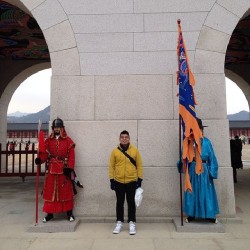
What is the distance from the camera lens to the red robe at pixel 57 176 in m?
4.64

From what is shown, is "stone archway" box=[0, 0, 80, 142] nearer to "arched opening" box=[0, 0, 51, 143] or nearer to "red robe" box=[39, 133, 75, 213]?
"red robe" box=[39, 133, 75, 213]

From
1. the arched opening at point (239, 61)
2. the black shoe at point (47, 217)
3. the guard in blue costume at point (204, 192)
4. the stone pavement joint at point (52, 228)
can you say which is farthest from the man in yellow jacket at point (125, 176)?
the arched opening at point (239, 61)

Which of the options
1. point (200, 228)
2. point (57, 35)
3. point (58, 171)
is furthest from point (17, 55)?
point (200, 228)

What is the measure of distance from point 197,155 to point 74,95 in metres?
2.60

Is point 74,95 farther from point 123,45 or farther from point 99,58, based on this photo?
point 123,45

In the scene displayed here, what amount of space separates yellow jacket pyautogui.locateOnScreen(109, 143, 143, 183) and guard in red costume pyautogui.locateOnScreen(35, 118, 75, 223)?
2.52 ft

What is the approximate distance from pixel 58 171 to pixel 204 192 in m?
2.56

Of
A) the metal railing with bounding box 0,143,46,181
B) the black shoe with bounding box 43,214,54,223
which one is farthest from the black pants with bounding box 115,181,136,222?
the metal railing with bounding box 0,143,46,181

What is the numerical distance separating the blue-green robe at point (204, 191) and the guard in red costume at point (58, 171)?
2092mm

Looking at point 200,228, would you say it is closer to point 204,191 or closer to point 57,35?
point 204,191

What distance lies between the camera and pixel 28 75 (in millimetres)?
13289

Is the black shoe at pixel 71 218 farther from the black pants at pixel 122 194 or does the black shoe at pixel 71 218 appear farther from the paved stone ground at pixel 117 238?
the black pants at pixel 122 194

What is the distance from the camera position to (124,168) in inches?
174

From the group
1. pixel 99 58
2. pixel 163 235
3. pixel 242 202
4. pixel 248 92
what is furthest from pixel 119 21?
pixel 248 92
